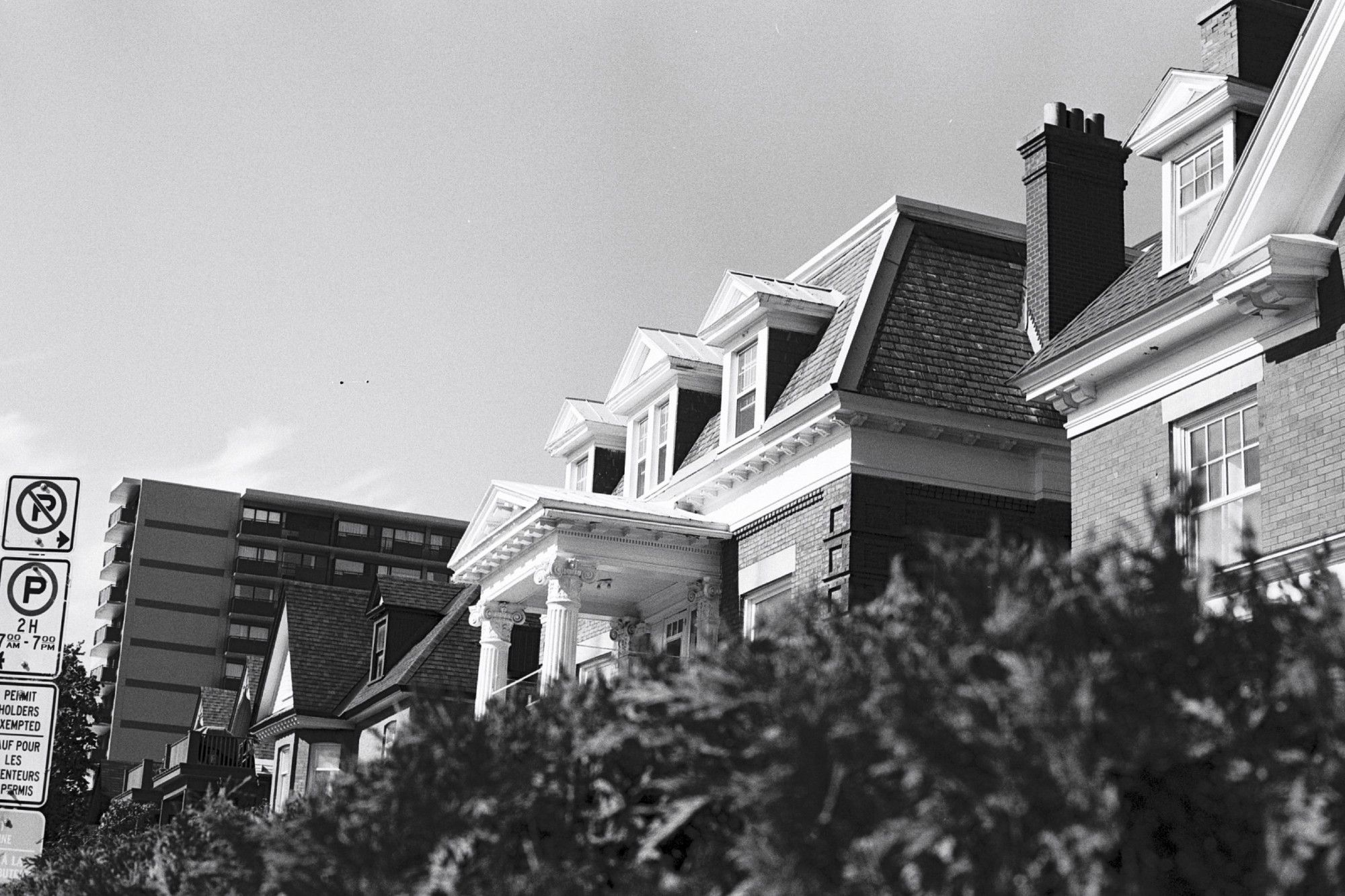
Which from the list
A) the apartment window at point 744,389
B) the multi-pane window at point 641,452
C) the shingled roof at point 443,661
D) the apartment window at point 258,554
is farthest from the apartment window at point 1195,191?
the apartment window at point 258,554

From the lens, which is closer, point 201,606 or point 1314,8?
point 1314,8

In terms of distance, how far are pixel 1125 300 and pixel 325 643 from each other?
2807 centimetres

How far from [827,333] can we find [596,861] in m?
16.8

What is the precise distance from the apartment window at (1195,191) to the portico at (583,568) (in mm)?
8163

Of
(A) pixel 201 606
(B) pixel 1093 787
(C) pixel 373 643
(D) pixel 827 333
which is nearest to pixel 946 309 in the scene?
(D) pixel 827 333

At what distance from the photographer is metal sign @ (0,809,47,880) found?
11.3m

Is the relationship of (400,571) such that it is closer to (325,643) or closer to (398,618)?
(325,643)

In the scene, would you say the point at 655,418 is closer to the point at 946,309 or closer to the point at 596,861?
the point at 946,309

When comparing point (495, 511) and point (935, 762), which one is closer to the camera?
point (935, 762)

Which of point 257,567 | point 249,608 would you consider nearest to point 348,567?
point 257,567

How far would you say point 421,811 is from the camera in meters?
6.12

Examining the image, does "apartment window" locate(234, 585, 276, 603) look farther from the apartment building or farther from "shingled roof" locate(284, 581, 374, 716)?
"shingled roof" locate(284, 581, 374, 716)

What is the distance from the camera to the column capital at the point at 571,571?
22.8 m

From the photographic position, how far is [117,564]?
11150 centimetres
